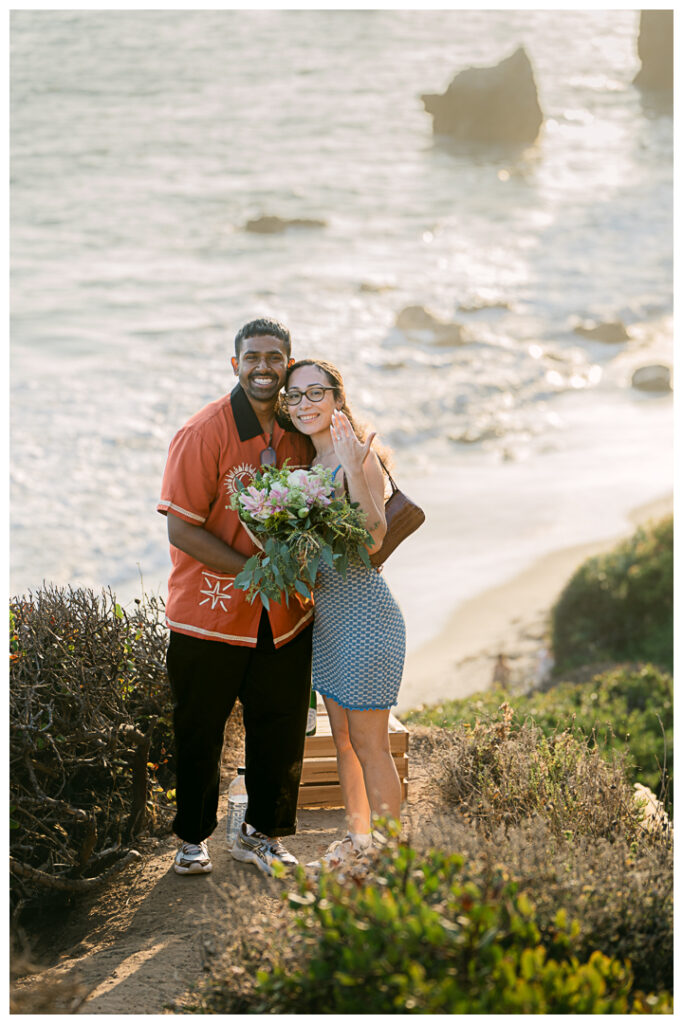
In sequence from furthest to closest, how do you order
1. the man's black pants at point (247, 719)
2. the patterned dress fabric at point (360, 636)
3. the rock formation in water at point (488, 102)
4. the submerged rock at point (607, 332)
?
the rock formation in water at point (488, 102) → the submerged rock at point (607, 332) → the man's black pants at point (247, 719) → the patterned dress fabric at point (360, 636)

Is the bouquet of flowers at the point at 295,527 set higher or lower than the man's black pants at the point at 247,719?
higher

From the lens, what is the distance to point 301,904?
271 centimetres

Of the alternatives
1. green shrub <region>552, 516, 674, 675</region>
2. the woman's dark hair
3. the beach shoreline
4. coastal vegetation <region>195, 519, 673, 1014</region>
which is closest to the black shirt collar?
the woman's dark hair

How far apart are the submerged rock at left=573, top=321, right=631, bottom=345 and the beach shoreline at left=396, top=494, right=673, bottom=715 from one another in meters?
17.4

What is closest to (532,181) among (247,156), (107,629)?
(247,156)

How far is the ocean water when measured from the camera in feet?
60.4

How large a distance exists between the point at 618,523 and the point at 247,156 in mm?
25801

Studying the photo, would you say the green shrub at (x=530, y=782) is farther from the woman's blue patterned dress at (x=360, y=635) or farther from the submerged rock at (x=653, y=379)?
the submerged rock at (x=653, y=379)

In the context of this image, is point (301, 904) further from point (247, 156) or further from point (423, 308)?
point (247, 156)

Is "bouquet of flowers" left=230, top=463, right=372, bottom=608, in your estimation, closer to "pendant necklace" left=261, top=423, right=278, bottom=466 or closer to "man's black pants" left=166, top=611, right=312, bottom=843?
"pendant necklace" left=261, top=423, right=278, bottom=466

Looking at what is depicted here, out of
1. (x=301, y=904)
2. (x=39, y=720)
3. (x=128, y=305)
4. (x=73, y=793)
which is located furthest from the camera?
(x=128, y=305)

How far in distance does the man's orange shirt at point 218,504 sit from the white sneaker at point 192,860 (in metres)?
1.10

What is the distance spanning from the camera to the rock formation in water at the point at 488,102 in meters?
38.5

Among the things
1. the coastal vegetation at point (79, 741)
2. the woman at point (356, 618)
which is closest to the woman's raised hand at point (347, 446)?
the woman at point (356, 618)
